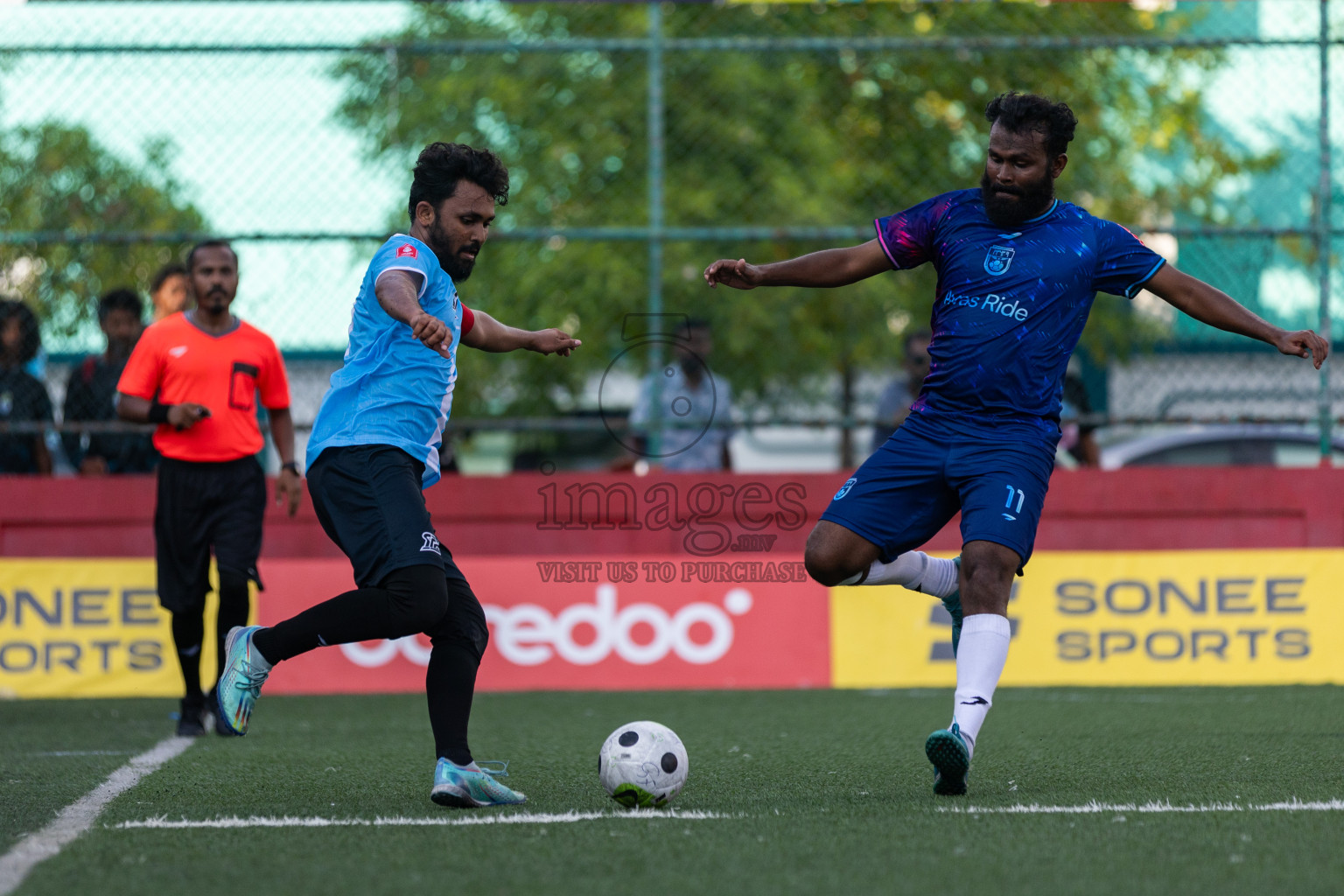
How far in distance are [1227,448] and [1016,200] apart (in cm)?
748

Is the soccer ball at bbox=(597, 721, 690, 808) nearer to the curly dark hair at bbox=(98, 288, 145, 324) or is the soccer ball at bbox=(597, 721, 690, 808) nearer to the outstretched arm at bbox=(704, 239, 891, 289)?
the outstretched arm at bbox=(704, 239, 891, 289)

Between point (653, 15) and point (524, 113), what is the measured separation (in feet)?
11.9

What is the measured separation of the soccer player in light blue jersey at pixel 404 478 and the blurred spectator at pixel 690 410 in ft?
14.0

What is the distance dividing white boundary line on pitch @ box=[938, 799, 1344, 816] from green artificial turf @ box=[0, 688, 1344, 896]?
38 millimetres

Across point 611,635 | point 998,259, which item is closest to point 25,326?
point 611,635

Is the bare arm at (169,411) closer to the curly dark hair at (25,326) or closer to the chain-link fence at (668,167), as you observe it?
the chain-link fence at (668,167)

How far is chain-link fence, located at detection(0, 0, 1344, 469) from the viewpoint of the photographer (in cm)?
874

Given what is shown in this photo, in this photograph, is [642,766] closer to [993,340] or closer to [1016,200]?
[993,340]

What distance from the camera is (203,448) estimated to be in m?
6.80

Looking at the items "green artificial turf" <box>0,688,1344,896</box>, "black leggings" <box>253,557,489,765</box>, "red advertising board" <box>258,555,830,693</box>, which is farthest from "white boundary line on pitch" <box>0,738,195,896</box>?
"red advertising board" <box>258,555,830,693</box>

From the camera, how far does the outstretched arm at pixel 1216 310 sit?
4.75m

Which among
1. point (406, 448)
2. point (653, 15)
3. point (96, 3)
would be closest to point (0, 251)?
point (96, 3)

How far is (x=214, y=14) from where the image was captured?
29.3ft

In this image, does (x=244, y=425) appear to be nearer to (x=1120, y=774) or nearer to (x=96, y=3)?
(x=96, y=3)
